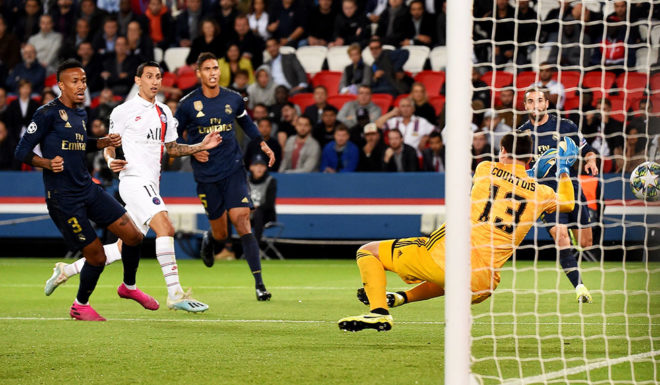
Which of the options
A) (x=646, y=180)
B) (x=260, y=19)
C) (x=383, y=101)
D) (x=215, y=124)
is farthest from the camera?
(x=260, y=19)

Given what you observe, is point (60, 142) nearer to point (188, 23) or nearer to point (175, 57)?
point (175, 57)

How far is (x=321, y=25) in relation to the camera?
1686cm

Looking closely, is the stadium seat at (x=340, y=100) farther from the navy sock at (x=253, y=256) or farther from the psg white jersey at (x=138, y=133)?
the psg white jersey at (x=138, y=133)

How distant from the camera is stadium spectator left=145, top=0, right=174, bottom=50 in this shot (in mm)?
17469

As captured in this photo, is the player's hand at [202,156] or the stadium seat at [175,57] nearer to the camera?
the player's hand at [202,156]

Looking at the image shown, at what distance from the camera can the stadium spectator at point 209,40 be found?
16.3 meters

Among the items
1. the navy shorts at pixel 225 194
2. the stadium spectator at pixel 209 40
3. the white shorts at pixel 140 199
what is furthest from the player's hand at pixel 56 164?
the stadium spectator at pixel 209 40

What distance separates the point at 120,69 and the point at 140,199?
897 cm

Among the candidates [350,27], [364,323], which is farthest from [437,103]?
[364,323]

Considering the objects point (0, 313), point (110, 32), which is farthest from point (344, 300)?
point (110, 32)

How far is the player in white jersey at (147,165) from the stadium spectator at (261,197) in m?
5.40

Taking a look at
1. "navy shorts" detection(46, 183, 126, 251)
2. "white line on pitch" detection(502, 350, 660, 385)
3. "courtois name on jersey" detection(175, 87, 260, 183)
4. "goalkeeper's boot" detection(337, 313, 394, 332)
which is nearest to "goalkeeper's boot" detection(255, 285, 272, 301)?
"courtois name on jersey" detection(175, 87, 260, 183)

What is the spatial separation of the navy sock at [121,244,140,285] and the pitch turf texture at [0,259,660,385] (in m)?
0.29

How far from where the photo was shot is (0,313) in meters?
8.06
